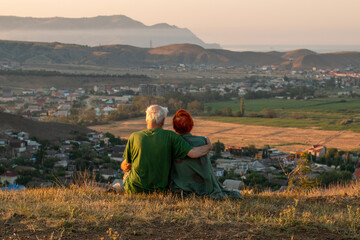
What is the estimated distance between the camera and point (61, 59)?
113688 mm

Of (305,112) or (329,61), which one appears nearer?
(305,112)

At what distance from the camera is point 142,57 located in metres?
138

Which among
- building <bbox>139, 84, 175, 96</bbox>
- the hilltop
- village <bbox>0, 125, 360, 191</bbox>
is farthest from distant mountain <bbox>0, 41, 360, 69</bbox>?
village <bbox>0, 125, 360, 191</bbox>

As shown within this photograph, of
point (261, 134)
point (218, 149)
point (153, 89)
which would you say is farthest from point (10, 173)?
point (153, 89)

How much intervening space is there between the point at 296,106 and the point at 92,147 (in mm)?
31511

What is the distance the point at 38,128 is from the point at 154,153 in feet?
83.6

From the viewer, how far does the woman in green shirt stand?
Result: 5.34m

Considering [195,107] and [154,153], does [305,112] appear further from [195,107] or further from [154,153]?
[154,153]

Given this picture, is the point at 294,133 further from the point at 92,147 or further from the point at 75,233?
the point at 75,233

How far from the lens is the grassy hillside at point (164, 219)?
4.05m

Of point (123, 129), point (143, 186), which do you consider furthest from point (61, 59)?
point (143, 186)

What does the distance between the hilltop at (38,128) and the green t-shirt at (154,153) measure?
2346 centimetres

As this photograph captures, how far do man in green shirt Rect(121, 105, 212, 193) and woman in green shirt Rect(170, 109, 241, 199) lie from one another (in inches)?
3.7

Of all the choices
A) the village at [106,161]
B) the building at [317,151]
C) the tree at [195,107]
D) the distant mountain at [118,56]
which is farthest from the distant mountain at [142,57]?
the building at [317,151]
